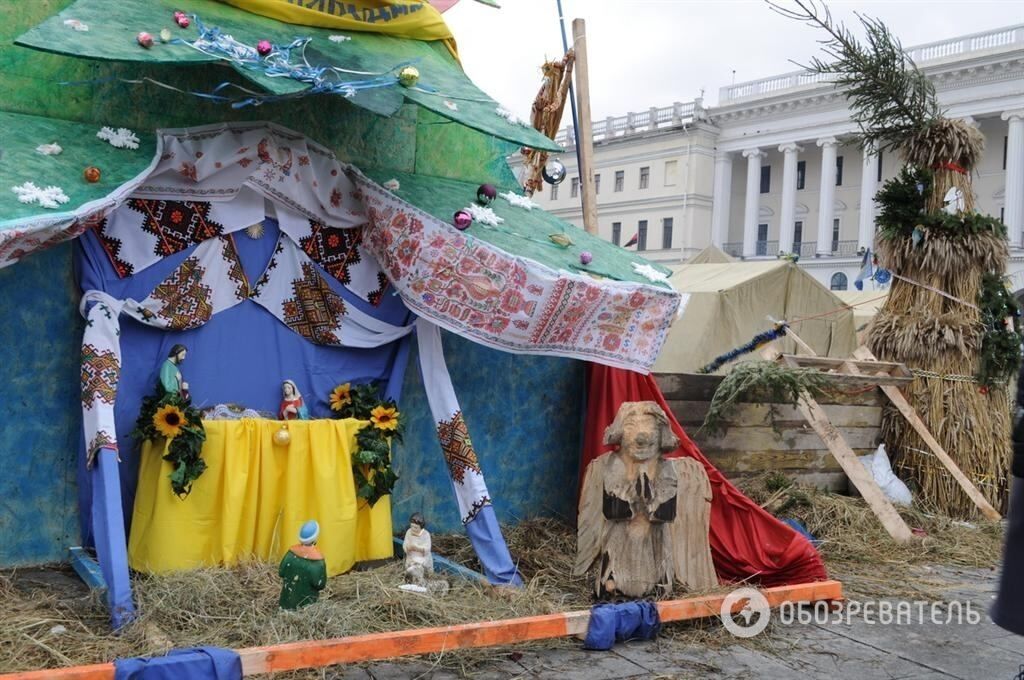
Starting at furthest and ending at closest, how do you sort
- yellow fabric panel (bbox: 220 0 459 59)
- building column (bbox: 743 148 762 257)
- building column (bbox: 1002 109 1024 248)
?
1. building column (bbox: 743 148 762 257)
2. building column (bbox: 1002 109 1024 248)
3. yellow fabric panel (bbox: 220 0 459 59)

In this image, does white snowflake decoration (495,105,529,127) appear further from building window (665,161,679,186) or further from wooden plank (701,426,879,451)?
building window (665,161,679,186)

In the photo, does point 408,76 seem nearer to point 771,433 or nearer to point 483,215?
point 483,215

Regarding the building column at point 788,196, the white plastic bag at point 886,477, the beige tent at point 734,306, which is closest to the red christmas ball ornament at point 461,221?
the white plastic bag at point 886,477

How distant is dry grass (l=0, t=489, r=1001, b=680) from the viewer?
13.4 ft

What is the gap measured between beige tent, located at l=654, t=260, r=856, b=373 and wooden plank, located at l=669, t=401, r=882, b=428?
18.7ft

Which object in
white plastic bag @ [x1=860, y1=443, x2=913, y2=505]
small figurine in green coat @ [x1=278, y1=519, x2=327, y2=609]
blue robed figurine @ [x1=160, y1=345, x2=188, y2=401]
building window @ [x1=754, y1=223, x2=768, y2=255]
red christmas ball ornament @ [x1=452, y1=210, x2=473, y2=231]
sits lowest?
small figurine in green coat @ [x1=278, y1=519, x2=327, y2=609]

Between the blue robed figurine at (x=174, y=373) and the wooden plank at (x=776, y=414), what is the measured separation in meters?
3.40

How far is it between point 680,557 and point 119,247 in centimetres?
332

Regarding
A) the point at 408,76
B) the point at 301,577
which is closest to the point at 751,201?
the point at 408,76

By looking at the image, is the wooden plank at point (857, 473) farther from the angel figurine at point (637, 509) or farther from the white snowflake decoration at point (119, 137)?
the white snowflake decoration at point (119, 137)

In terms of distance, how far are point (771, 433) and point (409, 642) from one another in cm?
406

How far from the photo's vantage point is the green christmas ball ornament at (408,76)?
508 centimetres

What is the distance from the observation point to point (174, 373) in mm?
5105
